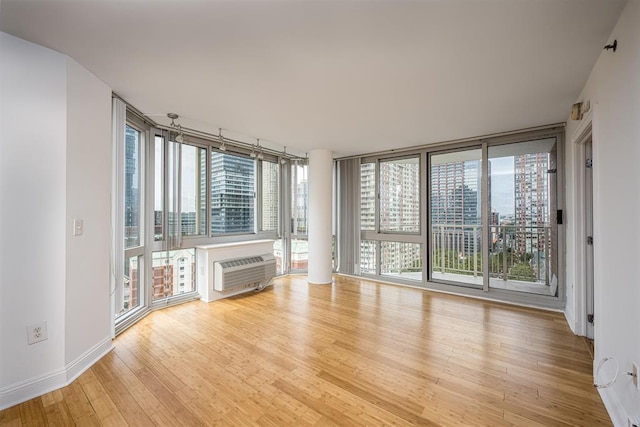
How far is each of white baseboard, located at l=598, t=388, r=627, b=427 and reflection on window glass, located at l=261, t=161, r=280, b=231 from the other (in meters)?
4.52

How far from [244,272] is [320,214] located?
1675 millimetres

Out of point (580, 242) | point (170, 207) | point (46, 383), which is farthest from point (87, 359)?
point (580, 242)

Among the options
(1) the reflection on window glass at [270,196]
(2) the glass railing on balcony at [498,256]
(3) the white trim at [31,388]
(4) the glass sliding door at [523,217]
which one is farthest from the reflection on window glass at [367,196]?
(3) the white trim at [31,388]

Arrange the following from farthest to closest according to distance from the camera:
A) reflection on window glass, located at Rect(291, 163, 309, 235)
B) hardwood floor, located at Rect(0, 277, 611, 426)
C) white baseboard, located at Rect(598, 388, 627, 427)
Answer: reflection on window glass, located at Rect(291, 163, 309, 235), hardwood floor, located at Rect(0, 277, 611, 426), white baseboard, located at Rect(598, 388, 627, 427)

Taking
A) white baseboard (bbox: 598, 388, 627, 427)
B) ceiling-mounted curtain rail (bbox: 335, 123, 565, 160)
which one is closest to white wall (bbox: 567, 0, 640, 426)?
white baseboard (bbox: 598, 388, 627, 427)

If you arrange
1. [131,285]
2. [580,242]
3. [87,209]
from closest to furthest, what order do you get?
1. [87,209]
2. [580,242]
3. [131,285]

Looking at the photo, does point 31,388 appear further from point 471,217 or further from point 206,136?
point 471,217

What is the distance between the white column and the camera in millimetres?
4781

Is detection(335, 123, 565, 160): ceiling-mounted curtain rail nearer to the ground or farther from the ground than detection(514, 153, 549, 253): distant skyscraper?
farther from the ground

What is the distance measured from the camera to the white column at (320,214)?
4.78 meters

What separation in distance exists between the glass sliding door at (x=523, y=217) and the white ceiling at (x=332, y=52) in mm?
766

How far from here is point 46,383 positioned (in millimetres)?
1860

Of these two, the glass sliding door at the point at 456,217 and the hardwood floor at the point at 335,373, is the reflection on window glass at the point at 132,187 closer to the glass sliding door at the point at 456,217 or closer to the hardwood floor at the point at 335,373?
the hardwood floor at the point at 335,373

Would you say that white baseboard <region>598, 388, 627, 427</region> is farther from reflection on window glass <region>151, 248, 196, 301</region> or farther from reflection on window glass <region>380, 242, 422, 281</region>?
reflection on window glass <region>151, 248, 196, 301</region>
